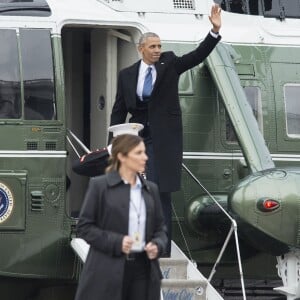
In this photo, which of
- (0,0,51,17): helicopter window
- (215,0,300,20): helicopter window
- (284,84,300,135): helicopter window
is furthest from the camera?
(215,0,300,20): helicopter window

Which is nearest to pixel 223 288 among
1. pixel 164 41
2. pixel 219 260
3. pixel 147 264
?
pixel 219 260

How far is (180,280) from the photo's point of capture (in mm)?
8203

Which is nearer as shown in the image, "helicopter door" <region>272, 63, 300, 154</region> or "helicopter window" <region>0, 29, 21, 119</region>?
"helicopter window" <region>0, 29, 21, 119</region>

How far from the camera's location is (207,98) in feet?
32.0

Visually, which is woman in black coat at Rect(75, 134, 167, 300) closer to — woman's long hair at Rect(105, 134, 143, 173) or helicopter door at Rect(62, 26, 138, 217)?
woman's long hair at Rect(105, 134, 143, 173)

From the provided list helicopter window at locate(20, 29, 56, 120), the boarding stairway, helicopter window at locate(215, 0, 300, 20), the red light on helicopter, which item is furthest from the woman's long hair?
helicopter window at locate(215, 0, 300, 20)

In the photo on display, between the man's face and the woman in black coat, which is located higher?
the man's face

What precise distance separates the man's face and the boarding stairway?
172 centimetres

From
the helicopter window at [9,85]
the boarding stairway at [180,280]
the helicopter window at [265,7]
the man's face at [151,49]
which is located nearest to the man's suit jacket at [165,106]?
the man's face at [151,49]

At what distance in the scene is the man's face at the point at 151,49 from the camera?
28.0 feet

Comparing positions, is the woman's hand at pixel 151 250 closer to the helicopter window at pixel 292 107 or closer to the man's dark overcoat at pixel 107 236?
the man's dark overcoat at pixel 107 236

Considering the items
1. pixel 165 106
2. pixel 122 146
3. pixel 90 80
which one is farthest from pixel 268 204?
pixel 90 80

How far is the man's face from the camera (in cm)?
854

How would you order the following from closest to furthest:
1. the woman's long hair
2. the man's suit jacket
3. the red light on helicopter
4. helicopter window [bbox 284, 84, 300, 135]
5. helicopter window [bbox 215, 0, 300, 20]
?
the woman's long hair, the red light on helicopter, the man's suit jacket, helicopter window [bbox 284, 84, 300, 135], helicopter window [bbox 215, 0, 300, 20]
